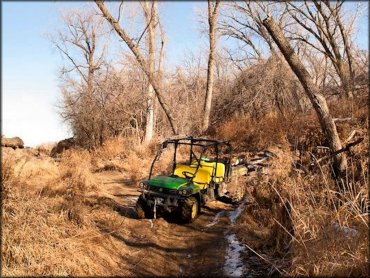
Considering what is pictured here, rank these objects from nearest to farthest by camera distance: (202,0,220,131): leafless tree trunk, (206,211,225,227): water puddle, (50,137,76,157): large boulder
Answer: (206,211,225,227): water puddle
(202,0,220,131): leafless tree trunk
(50,137,76,157): large boulder

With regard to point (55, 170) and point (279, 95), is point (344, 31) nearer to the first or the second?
point (279, 95)

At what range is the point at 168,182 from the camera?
7.97 meters

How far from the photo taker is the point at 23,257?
16.3ft

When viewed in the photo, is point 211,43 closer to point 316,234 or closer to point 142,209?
point 142,209

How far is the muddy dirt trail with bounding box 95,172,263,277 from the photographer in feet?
18.6

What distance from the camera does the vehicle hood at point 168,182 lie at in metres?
7.83

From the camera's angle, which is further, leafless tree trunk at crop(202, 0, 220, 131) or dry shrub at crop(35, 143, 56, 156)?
dry shrub at crop(35, 143, 56, 156)

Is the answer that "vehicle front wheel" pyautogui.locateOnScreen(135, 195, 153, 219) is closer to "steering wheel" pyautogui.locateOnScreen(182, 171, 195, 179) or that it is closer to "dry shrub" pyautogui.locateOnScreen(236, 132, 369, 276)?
"steering wheel" pyautogui.locateOnScreen(182, 171, 195, 179)

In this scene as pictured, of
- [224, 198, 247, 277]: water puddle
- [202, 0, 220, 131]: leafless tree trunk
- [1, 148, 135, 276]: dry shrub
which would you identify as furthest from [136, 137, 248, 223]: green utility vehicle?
[202, 0, 220, 131]: leafless tree trunk

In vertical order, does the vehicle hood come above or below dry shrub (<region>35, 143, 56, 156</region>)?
above

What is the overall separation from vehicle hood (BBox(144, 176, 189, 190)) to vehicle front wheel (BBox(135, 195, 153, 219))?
1.24ft

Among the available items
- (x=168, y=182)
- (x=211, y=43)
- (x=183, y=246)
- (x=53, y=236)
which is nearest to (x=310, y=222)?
(x=183, y=246)

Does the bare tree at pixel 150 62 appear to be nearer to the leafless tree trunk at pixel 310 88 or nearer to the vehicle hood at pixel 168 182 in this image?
the vehicle hood at pixel 168 182

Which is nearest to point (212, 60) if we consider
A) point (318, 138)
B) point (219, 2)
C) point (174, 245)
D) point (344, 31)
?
point (219, 2)
